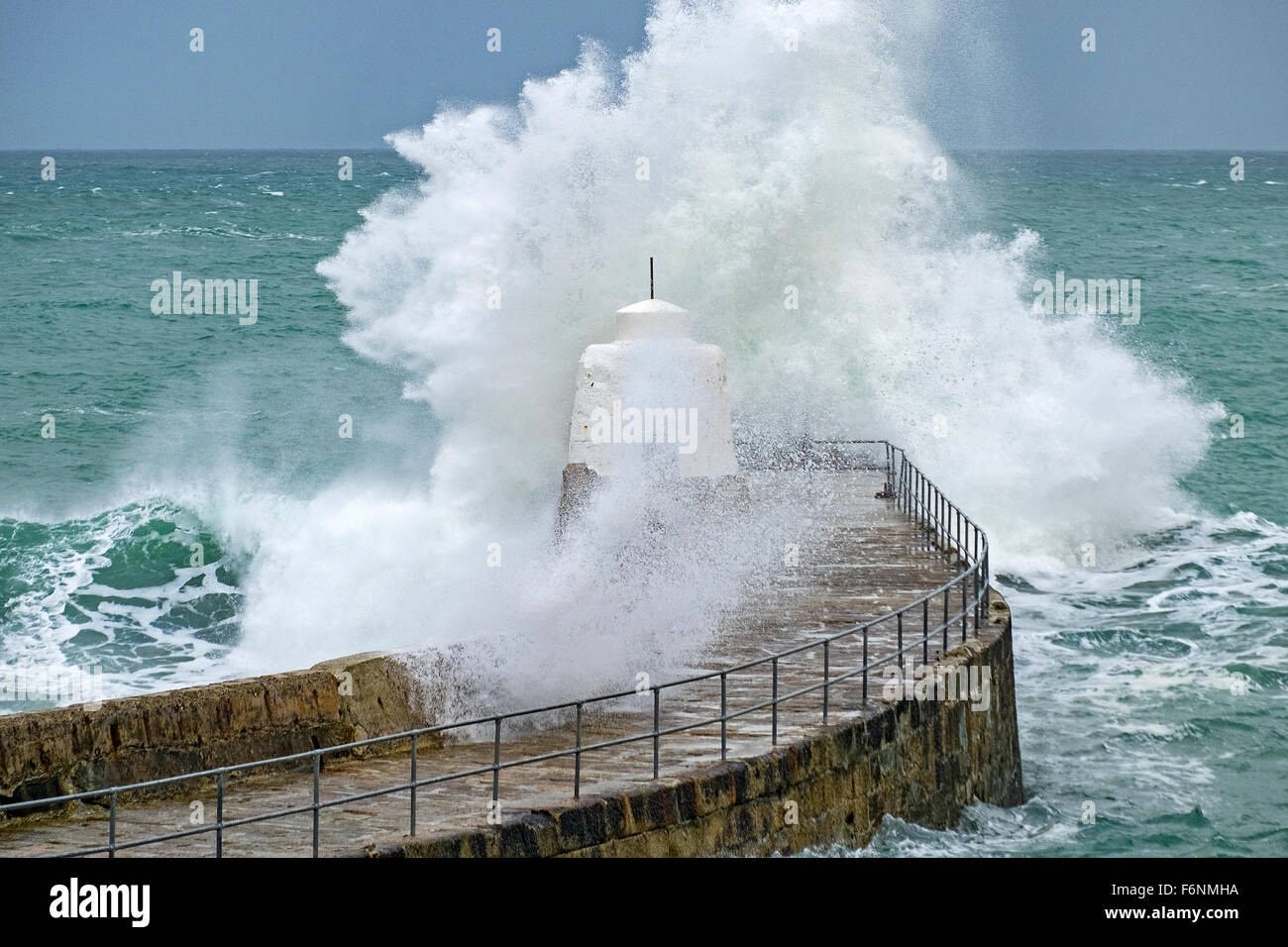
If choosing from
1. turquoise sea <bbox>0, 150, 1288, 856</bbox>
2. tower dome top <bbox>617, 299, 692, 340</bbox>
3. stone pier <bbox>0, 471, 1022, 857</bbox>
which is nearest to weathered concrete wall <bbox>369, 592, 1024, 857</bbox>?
stone pier <bbox>0, 471, 1022, 857</bbox>

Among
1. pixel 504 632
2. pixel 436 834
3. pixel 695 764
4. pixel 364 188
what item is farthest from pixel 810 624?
pixel 364 188

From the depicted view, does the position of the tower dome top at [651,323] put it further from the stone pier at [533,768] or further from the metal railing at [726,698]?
the stone pier at [533,768]

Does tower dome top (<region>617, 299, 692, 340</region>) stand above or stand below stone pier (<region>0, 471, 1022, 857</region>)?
above

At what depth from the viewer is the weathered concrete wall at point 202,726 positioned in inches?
363

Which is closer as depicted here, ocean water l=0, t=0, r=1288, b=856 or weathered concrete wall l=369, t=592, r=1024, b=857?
weathered concrete wall l=369, t=592, r=1024, b=857

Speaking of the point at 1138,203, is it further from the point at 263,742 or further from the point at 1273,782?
the point at 263,742

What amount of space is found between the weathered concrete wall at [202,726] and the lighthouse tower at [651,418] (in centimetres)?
473

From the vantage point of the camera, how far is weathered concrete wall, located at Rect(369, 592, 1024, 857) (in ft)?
28.1

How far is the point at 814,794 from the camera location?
10000 mm

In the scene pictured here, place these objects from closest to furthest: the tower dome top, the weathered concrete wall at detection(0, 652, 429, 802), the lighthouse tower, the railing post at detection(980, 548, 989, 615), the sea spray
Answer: the weathered concrete wall at detection(0, 652, 429, 802), the railing post at detection(980, 548, 989, 615), the lighthouse tower, the tower dome top, the sea spray

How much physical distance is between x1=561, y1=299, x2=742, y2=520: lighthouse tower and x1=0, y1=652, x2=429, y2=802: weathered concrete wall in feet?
15.5

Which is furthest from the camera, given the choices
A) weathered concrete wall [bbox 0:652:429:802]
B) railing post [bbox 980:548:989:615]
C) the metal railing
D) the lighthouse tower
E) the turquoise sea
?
the lighthouse tower

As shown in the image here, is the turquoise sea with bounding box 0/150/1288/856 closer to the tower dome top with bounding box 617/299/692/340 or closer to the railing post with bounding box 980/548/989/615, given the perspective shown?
the railing post with bounding box 980/548/989/615
